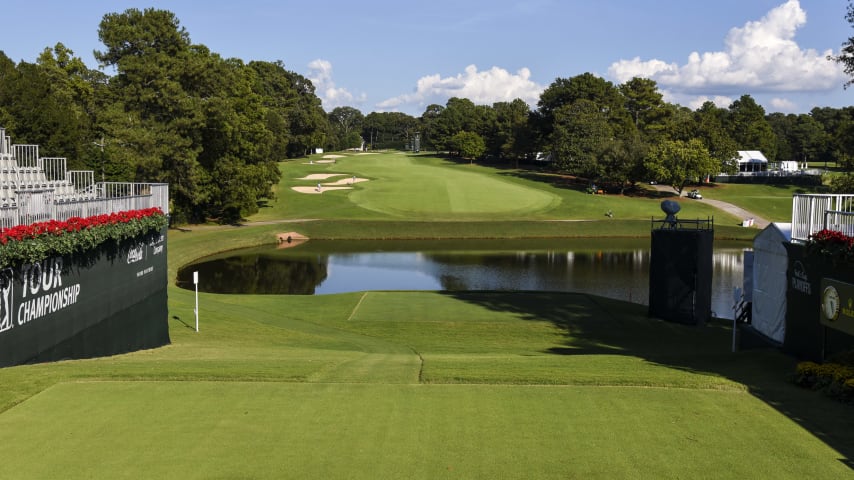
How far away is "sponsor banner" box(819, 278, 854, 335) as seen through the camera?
46.9ft

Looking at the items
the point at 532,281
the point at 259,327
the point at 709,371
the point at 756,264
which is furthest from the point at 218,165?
the point at 709,371

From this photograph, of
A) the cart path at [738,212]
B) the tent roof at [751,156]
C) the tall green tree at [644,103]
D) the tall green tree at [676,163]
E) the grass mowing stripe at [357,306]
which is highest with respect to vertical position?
the tall green tree at [644,103]

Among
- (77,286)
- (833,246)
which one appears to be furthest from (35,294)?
(833,246)

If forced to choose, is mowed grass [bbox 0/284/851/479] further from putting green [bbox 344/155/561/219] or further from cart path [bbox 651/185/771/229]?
cart path [bbox 651/185/771/229]

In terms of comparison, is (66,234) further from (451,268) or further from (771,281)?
(451,268)

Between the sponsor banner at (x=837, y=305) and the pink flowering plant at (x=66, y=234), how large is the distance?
55.8 ft

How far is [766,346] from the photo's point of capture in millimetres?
19422

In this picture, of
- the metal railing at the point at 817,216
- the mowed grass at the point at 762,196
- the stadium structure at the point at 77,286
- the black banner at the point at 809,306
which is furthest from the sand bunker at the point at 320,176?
the black banner at the point at 809,306

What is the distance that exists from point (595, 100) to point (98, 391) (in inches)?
4435

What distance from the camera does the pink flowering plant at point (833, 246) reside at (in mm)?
14281

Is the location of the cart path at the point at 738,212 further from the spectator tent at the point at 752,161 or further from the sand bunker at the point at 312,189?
the sand bunker at the point at 312,189

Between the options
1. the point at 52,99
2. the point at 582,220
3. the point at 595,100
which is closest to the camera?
the point at 52,99

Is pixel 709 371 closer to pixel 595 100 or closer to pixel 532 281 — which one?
pixel 532 281

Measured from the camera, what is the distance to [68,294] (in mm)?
17219
